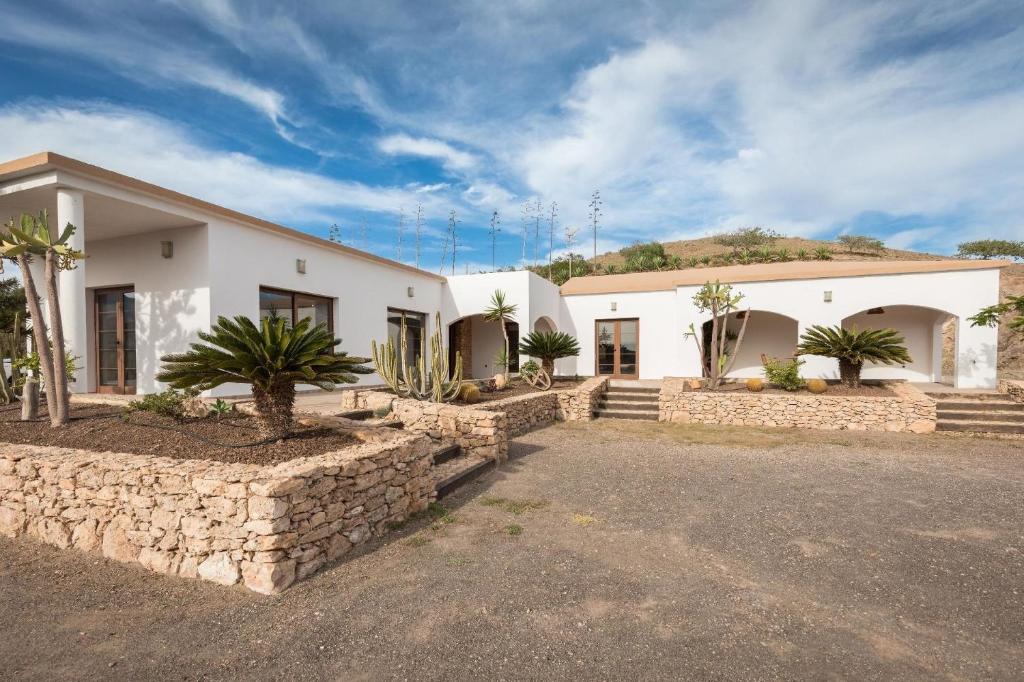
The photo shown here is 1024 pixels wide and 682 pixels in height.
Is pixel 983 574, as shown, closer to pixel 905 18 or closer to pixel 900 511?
pixel 900 511

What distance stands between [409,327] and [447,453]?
26.3 ft

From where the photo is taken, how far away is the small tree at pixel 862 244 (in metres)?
39.3

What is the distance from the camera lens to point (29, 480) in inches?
161

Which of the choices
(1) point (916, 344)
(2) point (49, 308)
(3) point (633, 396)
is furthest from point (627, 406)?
(2) point (49, 308)

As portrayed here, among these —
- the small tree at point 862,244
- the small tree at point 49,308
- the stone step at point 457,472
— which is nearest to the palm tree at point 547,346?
the stone step at point 457,472

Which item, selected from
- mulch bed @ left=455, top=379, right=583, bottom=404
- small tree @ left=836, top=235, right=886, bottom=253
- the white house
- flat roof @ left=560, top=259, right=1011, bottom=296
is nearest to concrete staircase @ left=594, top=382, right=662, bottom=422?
mulch bed @ left=455, top=379, right=583, bottom=404

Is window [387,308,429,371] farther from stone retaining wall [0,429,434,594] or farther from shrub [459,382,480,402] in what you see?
stone retaining wall [0,429,434,594]

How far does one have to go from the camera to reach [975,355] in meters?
11.0

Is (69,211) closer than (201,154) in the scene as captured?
Yes

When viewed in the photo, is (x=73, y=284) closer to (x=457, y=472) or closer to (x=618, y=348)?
(x=457, y=472)

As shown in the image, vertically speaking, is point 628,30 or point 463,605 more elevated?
point 628,30

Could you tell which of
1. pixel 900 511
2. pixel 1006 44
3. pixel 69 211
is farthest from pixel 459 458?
pixel 1006 44

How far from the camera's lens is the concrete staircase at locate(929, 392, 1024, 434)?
28.3 feet

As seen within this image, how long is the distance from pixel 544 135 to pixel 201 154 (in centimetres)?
821
